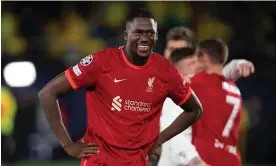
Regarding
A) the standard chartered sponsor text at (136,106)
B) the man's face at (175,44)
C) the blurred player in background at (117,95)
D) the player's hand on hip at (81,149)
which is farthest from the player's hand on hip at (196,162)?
the man's face at (175,44)

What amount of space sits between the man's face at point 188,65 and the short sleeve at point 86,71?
1.98 metres

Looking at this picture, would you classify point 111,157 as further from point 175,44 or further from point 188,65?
point 175,44

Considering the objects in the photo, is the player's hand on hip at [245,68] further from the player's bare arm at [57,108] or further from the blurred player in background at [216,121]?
the player's bare arm at [57,108]

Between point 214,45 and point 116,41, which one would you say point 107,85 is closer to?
point 214,45

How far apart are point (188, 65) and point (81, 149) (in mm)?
2133

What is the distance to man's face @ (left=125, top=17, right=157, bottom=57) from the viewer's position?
A: 203 inches

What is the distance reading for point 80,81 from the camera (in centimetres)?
517

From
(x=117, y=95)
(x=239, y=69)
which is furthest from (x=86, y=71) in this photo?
(x=239, y=69)

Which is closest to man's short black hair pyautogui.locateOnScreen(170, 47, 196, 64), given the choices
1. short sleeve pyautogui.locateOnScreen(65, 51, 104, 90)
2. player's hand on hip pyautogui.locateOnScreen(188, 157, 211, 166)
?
player's hand on hip pyautogui.locateOnScreen(188, 157, 211, 166)

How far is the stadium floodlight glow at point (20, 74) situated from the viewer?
14836 millimetres

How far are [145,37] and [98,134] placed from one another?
2.38ft

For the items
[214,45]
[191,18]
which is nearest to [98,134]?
[214,45]

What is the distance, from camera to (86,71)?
516 centimetres

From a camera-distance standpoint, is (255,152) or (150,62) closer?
(150,62)
